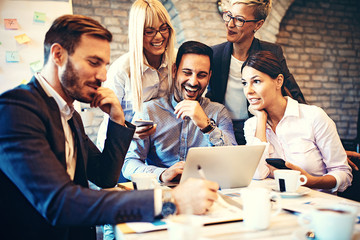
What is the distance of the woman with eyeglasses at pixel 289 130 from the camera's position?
1702 millimetres

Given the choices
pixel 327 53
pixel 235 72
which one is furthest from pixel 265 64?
pixel 327 53

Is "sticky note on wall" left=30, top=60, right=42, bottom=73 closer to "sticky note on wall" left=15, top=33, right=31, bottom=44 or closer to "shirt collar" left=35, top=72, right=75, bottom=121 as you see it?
"sticky note on wall" left=15, top=33, right=31, bottom=44

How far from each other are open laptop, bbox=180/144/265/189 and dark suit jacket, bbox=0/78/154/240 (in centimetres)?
32

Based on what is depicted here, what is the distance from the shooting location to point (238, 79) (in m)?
2.32

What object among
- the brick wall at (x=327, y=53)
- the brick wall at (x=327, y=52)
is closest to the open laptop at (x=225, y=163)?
the brick wall at (x=327, y=52)

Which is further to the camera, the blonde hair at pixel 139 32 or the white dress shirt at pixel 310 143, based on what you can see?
the blonde hair at pixel 139 32

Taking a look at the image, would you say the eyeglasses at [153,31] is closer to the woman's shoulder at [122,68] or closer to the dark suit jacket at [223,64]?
the woman's shoulder at [122,68]

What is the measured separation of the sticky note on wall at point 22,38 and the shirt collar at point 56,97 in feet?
6.58

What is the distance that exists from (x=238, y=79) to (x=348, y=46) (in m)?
3.76

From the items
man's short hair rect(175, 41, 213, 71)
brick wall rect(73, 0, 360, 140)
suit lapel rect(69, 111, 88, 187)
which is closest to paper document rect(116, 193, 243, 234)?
suit lapel rect(69, 111, 88, 187)

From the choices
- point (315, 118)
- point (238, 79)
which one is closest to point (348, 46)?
point (238, 79)

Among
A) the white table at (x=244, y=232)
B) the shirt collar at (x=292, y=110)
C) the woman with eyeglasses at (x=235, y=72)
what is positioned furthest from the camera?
the woman with eyeglasses at (x=235, y=72)

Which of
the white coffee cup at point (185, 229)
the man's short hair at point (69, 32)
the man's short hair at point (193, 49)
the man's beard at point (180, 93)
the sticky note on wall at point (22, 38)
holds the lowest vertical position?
the white coffee cup at point (185, 229)

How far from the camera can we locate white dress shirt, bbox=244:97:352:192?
1713 mm
